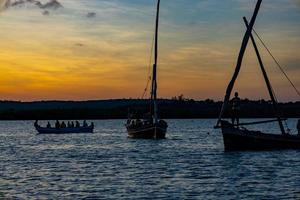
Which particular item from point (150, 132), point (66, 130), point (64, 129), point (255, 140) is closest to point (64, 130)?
point (64, 129)

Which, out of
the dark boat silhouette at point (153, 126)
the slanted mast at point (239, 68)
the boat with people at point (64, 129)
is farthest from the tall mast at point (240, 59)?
the boat with people at point (64, 129)

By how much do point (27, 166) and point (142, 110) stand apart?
61399 mm

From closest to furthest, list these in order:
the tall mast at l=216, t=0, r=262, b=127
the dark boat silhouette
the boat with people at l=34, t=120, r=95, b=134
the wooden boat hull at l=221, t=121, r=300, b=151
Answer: the tall mast at l=216, t=0, r=262, b=127 < the wooden boat hull at l=221, t=121, r=300, b=151 < the dark boat silhouette < the boat with people at l=34, t=120, r=95, b=134

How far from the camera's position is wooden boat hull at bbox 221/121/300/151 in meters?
54.7

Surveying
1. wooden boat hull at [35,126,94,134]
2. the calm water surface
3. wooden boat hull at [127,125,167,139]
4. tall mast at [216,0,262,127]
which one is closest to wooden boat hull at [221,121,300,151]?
the calm water surface

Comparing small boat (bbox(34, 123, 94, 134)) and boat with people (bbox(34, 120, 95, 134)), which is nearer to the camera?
small boat (bbox(34, 123, 94, 134))

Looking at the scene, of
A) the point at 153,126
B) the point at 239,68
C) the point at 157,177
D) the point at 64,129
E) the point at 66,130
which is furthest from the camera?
the point at 66,130

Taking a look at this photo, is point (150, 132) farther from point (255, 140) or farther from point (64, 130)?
point (64, 130)

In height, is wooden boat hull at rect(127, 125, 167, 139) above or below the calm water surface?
above

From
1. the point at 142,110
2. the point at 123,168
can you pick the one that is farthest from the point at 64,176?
the point at 142,110

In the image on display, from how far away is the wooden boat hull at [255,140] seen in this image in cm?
5466

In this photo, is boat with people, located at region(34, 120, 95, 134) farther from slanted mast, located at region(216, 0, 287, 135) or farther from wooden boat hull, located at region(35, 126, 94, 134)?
slanted mast, located at region(216, 0, 287, 135)

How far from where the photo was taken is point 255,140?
182 feet

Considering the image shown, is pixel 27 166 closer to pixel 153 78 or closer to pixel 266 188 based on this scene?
pixel 266 188
